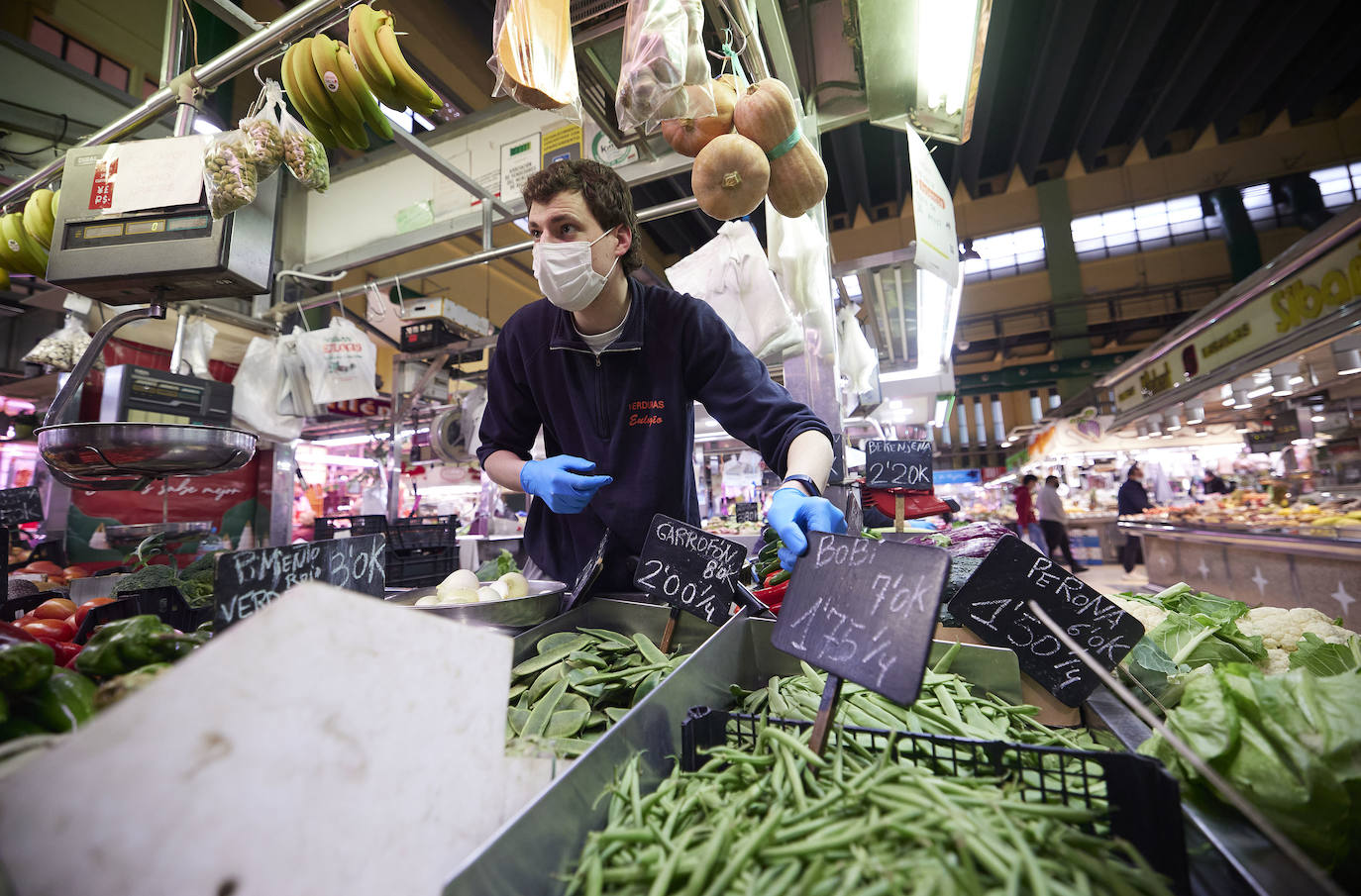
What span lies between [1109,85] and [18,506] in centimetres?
1520

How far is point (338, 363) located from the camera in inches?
187

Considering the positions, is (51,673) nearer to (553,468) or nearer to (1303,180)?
(553,468)

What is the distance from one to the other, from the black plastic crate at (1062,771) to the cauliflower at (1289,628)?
1.13 metres

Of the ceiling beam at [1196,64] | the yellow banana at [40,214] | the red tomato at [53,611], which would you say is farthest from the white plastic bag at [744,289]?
the ceiling beam at [1196,64]

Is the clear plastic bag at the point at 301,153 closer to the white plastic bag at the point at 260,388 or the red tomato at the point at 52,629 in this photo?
the red tomato at the point at 52,629

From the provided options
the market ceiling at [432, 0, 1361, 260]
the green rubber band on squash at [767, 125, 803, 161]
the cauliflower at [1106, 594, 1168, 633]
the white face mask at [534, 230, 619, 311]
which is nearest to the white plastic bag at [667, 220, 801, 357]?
the green rubber band on squash at [767, 125, 803, 161]

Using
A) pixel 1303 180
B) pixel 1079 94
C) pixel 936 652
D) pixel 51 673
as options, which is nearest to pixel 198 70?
pixel 51 673

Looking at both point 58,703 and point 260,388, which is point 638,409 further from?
Answer: point 260,388

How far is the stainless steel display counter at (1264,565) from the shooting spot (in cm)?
507

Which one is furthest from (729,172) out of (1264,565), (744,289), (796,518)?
(1264,565)

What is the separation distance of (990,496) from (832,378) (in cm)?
2276

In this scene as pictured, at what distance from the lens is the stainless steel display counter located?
5.07m

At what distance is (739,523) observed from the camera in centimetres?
803

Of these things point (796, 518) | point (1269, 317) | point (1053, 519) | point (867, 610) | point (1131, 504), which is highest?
point (1269, 317)
